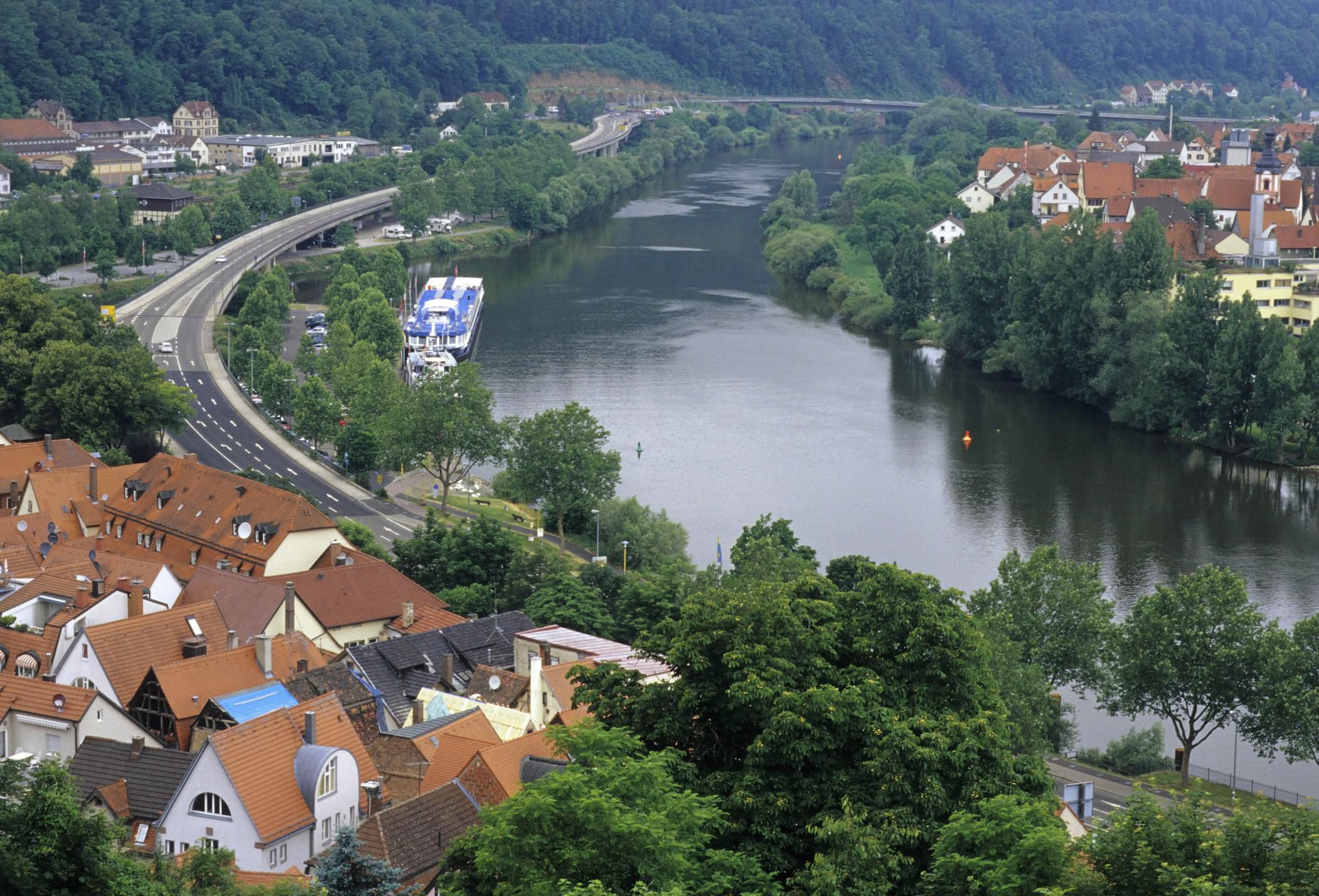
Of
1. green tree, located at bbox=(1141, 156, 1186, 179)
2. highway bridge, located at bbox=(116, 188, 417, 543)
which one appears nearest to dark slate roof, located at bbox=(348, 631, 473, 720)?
highway bridge, located at bbox=(116, 188, 417, 543)

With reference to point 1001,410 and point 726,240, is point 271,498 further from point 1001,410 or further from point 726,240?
point 726,240

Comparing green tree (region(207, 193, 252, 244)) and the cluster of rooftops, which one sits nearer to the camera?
the cluster of rooftops

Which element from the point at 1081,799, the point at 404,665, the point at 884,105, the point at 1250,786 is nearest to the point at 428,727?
the point at 404,665

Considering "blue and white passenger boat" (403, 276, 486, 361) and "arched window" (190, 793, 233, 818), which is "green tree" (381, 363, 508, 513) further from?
"arched window" (190, 793, 233, 818)

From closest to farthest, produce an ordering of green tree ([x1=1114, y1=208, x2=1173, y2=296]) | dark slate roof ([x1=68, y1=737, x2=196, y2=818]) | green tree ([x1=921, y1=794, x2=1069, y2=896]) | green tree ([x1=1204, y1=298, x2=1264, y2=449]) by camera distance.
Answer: green tree ([x1=921, y1=794, x2=1069, y2=896]) → dark slate roof ([x1=68, y1=737, x2=196, y2=818]) → green tree ([x1=1204, y1=298, x2=1264, y2=449]) → green tree ([x1=1114, y1=208, x2=1173, y2=296])

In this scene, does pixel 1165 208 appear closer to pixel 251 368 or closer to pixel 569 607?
pixel 251 368

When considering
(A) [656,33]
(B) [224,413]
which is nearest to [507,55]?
(A) [656,33]
